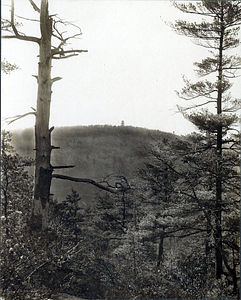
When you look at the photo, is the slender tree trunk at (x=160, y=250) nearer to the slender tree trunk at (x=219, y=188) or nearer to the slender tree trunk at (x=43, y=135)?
the slender tree trunk at (x=219, y=188)

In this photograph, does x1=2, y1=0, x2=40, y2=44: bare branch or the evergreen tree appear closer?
x1=2, y1=0, x2=40, y2=44: bare branch

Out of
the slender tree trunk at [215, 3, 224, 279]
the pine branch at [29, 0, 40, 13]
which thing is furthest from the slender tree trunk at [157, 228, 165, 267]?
the pine branch at [29, 0, 40, 13]

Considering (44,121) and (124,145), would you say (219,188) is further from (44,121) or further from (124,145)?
(44,121)

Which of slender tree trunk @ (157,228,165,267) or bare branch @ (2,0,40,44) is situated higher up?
bare branch @ (2,0,40,44)

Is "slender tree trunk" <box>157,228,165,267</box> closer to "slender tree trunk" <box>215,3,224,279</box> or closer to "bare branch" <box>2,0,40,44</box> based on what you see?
"slender tree trunk" <box>215,3,224,279</box>

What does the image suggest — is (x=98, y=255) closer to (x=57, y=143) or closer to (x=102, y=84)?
(x=57, y=143)

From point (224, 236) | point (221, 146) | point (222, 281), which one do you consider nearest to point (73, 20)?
point (221, 146)

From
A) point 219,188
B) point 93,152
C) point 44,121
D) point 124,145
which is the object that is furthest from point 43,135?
point 219,188
